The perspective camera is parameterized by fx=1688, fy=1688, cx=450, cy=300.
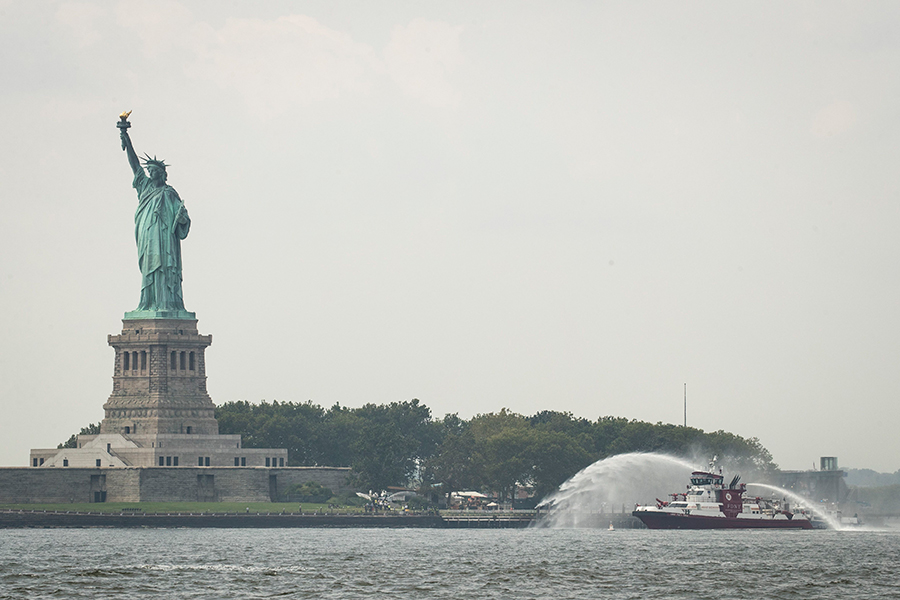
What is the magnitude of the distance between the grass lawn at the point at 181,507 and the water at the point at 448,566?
807 inches

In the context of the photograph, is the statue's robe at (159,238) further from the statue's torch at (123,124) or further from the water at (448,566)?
the water at (448,566)

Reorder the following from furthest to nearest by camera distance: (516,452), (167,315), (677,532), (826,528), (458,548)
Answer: (516,452)
(167,315)
(826,528)
(677,532)
(458,548)

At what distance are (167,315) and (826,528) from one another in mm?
73046

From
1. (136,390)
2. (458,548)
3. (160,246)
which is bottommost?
(458,548)

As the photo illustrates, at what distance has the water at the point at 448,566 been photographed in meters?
87.4

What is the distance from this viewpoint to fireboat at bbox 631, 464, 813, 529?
503 feet

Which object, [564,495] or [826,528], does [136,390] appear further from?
[826,528]

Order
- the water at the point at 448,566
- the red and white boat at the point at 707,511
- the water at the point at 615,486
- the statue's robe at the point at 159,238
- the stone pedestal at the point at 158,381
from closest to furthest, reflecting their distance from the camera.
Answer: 1. the water at the point at 448,566
2. the red and white boat at the point at 707,511
3. the water at the point at 615,486
4. the stone pedestal at the point at 158,381
5. the statue's robe at the point at 159,238

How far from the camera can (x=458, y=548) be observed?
4926 inches

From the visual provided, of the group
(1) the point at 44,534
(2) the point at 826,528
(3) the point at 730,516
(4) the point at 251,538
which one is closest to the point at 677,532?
(3) the point at 730,516

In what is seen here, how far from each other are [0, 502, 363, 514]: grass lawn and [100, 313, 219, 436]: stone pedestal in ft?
34.6

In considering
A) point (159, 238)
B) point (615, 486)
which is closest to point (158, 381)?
point (159, 238)

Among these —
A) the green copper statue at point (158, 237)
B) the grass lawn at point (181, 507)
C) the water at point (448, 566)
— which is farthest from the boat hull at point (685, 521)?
the green copper statue at point (158, 237)

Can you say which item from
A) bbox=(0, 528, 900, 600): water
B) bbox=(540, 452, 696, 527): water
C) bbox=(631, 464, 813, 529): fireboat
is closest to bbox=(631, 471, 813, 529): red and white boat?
bbox=(631, 464, 813, 529): fireboat
